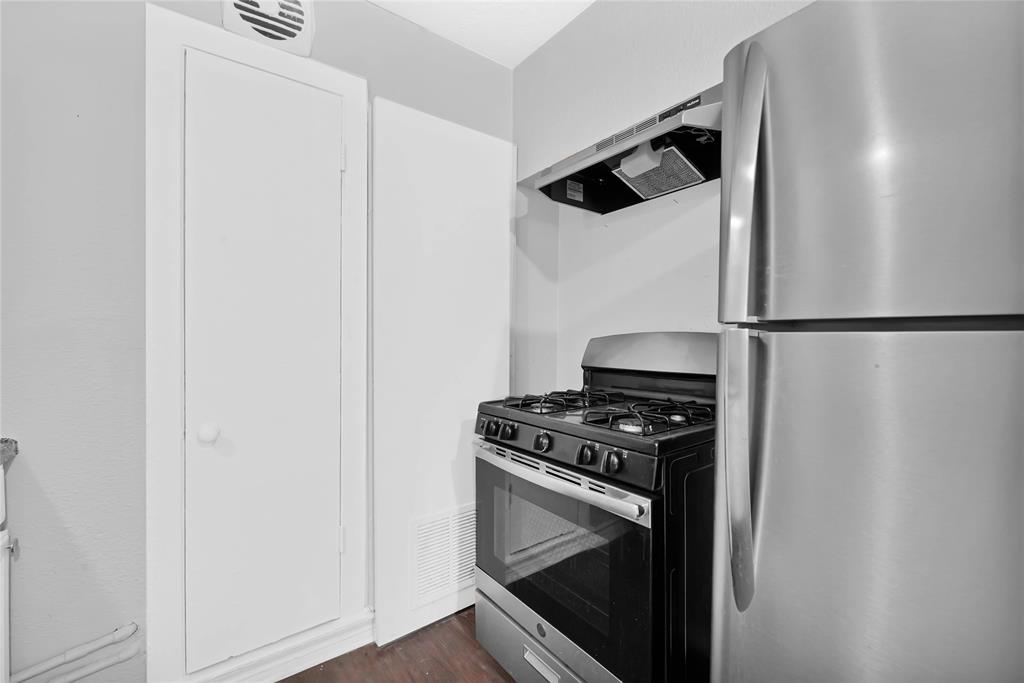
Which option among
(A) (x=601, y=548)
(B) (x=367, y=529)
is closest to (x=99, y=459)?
(B) (x=367, y=529)

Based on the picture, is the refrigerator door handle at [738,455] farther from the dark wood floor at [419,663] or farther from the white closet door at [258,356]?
the white closet door at [258,356]

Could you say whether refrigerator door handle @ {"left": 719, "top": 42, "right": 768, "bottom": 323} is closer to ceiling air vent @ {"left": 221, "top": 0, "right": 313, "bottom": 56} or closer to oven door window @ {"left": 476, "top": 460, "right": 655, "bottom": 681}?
oven door window @ {"left": 476, "top": 460, "right": 655, "bottom": 681}

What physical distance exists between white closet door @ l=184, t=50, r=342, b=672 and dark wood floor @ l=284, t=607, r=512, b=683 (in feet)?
0.58

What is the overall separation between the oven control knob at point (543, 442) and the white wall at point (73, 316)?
1.21m

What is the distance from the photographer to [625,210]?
189 centimetres

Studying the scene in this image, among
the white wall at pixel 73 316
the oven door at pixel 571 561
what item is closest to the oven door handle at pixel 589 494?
the oven door at pixel 571 561

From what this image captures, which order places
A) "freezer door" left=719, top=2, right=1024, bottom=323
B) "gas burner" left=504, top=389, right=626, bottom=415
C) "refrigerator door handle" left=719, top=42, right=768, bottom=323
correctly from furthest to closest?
1. "gas burner" left=504, top=389, right=626, bottom=415
2. "refrigerator door handle" left=719, top=42, right=768, bottom=323
3. "freezer door" left=719, top=2, right=1024, bottom=323

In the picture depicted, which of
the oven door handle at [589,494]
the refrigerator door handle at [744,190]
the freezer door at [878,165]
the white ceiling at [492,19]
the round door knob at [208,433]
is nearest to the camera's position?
the freezer door at [878,165]

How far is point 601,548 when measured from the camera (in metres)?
1.17

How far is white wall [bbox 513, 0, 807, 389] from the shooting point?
1441 mm

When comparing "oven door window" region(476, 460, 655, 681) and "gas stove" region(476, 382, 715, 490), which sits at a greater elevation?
"gas stove" region(476, 382, 715, 490)

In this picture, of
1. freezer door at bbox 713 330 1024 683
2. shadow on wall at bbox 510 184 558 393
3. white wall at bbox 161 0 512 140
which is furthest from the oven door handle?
white wall at bbox 161 0 512 140

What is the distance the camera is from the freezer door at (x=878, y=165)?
0.53 meters

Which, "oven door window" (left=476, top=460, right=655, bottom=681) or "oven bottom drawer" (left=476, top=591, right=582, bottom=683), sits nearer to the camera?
"oven door window" (left=476, top=460, right=655, bottom=681)
